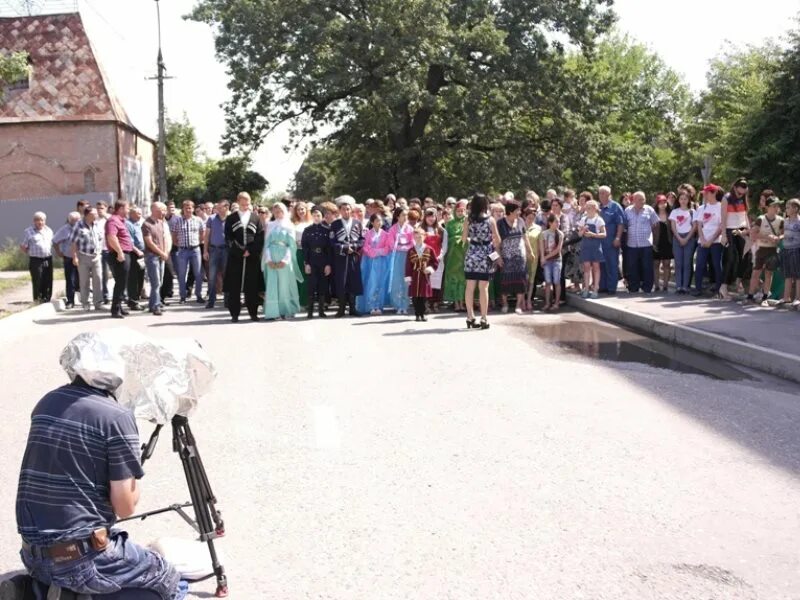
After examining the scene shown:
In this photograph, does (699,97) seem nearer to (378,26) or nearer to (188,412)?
(378,26)

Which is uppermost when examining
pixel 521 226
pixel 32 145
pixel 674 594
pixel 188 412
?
pixel 32 145

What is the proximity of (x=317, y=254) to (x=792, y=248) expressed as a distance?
7483mm

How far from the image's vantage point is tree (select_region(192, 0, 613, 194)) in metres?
33.5

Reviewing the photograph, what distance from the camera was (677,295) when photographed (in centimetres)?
1842

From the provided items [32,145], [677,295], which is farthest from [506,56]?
[32,145]

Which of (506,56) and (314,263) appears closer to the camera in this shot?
(314,263)

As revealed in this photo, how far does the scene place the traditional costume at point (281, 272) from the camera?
1695cm

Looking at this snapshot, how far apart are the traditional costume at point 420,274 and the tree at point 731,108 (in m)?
13.4

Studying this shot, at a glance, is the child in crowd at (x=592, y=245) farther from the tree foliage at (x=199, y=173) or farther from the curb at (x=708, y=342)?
the tree foliage at (x=199, y=173)

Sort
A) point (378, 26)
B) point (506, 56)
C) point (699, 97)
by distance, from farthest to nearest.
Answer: point (699, 97) < point (506, 56) < point (378, 26)

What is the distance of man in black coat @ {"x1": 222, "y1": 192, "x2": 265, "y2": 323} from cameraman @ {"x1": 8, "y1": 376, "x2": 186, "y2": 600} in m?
12.9

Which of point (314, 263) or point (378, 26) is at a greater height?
point (378, 26)

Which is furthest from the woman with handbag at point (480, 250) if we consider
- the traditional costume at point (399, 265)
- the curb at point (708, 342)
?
the traditional costume at point (399, 265)

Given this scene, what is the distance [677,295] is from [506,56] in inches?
795
